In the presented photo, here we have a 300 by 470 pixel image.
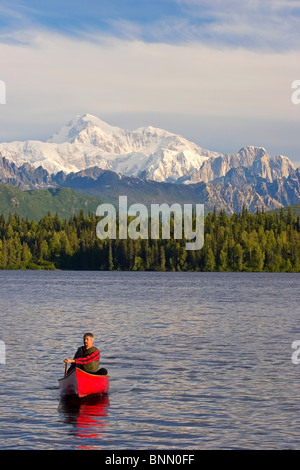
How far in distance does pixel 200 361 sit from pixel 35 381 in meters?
14.8

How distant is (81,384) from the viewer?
44.3 meters

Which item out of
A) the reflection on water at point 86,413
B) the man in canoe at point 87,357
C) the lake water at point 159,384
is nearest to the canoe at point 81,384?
the reflection on water at point 86,413

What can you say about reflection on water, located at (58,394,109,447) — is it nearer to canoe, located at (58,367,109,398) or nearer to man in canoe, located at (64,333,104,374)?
canoe, located at (58,367,109,398)

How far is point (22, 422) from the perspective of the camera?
3831cm

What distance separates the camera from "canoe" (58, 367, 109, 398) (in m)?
43.9

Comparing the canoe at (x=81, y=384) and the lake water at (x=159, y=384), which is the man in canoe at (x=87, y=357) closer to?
the canoe at (x=81, y=384)

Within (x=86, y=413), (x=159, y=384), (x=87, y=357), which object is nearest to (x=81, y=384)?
(x=87, y=357)

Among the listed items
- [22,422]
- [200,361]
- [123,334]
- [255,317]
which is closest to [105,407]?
[22,422]

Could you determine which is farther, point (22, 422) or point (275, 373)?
point (275, 373)

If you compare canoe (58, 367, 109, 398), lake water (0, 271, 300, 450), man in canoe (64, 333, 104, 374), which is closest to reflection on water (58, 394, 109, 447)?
lake water (0, 271, 300, 450)

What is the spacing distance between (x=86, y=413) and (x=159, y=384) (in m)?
9.03

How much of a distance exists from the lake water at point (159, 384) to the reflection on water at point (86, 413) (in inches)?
2.3

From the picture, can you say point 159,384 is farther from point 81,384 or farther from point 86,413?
point 86,413
